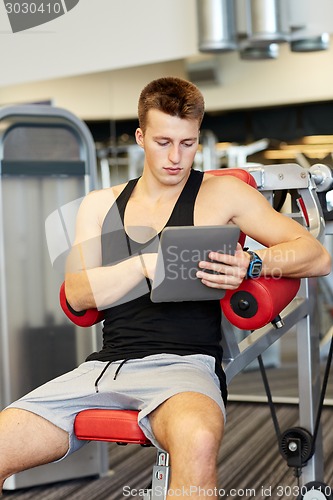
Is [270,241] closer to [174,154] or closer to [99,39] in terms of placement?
[174,154]

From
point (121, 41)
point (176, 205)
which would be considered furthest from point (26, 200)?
point (121, 41)

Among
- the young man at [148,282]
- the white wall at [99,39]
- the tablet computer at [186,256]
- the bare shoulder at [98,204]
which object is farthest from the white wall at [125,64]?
the tablet computer at [186,256]

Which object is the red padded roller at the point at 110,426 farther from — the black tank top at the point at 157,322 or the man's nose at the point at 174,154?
the man's nose at the point at 174,154

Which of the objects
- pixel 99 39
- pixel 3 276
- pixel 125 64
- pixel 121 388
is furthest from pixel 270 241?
pixel 99 39

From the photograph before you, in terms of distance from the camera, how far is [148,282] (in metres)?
1.98

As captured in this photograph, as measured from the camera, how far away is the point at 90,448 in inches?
125

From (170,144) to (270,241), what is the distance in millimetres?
360

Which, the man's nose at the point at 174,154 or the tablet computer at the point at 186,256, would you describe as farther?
the man's nose at the point at 174,154

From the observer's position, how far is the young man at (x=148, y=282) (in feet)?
6.19

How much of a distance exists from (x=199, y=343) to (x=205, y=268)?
0.95ft

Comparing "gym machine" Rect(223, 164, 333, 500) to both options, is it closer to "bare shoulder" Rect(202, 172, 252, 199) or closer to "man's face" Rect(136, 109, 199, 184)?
"bare shoulder" Rect(202, 172, 252, 199)

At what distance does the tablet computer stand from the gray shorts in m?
0.20

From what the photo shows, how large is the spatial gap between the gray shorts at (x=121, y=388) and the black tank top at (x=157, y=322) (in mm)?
32

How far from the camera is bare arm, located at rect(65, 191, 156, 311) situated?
6.39 ft
